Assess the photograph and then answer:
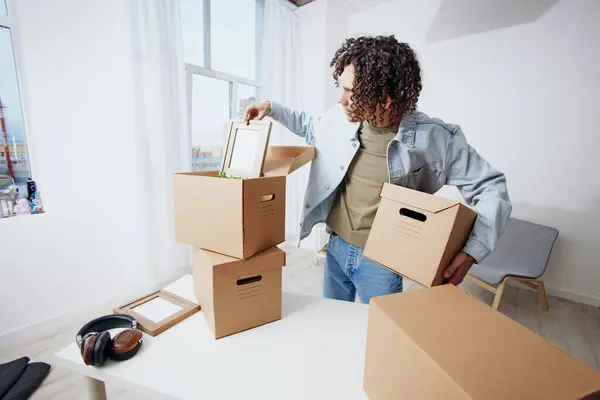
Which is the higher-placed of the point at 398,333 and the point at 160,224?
the point at 398,333

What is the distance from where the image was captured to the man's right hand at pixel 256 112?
104 centimetres

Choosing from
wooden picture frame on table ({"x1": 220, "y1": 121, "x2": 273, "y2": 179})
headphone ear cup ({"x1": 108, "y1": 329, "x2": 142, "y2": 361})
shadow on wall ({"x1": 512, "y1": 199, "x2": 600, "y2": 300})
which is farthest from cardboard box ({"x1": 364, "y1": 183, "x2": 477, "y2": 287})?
shadow on wall ({"x1": 512, "y1": 199, "x2": 600, "y2": 300})

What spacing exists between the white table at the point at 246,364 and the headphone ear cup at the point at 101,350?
0.02 meters

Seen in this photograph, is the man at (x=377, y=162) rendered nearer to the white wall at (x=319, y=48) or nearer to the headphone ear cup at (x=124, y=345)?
the headphone ear cup at (x=124, y=345)

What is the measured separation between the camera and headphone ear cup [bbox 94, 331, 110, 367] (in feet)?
2.17

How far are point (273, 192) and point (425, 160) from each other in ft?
1.58

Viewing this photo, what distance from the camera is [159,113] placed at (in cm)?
203

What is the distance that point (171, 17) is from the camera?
2.03 m

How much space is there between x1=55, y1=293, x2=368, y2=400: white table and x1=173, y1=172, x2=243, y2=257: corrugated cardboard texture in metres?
0.24

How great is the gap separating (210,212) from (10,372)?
5.00ft

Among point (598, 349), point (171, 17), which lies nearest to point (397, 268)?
point (598, 349)

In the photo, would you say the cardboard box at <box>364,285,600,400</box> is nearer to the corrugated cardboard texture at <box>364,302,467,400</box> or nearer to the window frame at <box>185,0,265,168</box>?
the corrugated cardboard texture at <box>364,302,467,400</box>

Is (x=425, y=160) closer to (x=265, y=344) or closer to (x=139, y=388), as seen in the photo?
(x=265, y=344)

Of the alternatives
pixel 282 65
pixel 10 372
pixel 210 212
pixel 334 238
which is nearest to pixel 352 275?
pixel 334 238
